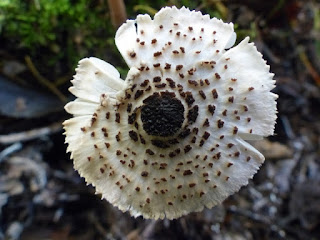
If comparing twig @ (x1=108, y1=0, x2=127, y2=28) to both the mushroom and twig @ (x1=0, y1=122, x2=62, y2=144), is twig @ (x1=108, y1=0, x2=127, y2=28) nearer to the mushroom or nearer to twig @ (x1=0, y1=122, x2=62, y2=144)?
the mushroom

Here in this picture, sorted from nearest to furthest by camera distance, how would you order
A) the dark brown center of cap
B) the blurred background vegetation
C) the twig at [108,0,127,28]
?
the dark brown center of cap → the twig at [108,0,127,28] → the blurred background vegetation

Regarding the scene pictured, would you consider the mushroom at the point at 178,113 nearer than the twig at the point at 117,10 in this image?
Yes

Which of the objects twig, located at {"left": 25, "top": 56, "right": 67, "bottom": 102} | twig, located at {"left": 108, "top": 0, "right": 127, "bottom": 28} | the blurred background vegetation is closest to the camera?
twig, located at {"left": 108, "top": 0, "right": 127, "bottom": 28}

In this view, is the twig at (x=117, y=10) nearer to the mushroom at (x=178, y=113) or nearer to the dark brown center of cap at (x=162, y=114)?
the mushroom at (x=178, y=113)

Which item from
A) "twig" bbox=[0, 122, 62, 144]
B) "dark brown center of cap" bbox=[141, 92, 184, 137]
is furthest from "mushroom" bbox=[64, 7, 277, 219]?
"twig" bbox=[0, 122, 62, 144]

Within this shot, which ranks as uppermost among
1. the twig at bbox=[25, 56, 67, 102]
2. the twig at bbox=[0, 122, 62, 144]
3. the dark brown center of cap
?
the dark brown center of cap

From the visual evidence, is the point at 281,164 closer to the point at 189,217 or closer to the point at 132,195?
the point at 189,217

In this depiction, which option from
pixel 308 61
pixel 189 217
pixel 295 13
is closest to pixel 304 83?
pixel 308 61

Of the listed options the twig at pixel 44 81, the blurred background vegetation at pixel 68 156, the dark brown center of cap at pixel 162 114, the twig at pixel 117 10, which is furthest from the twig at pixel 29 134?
the dark brown center of cap at pixel 162 114
